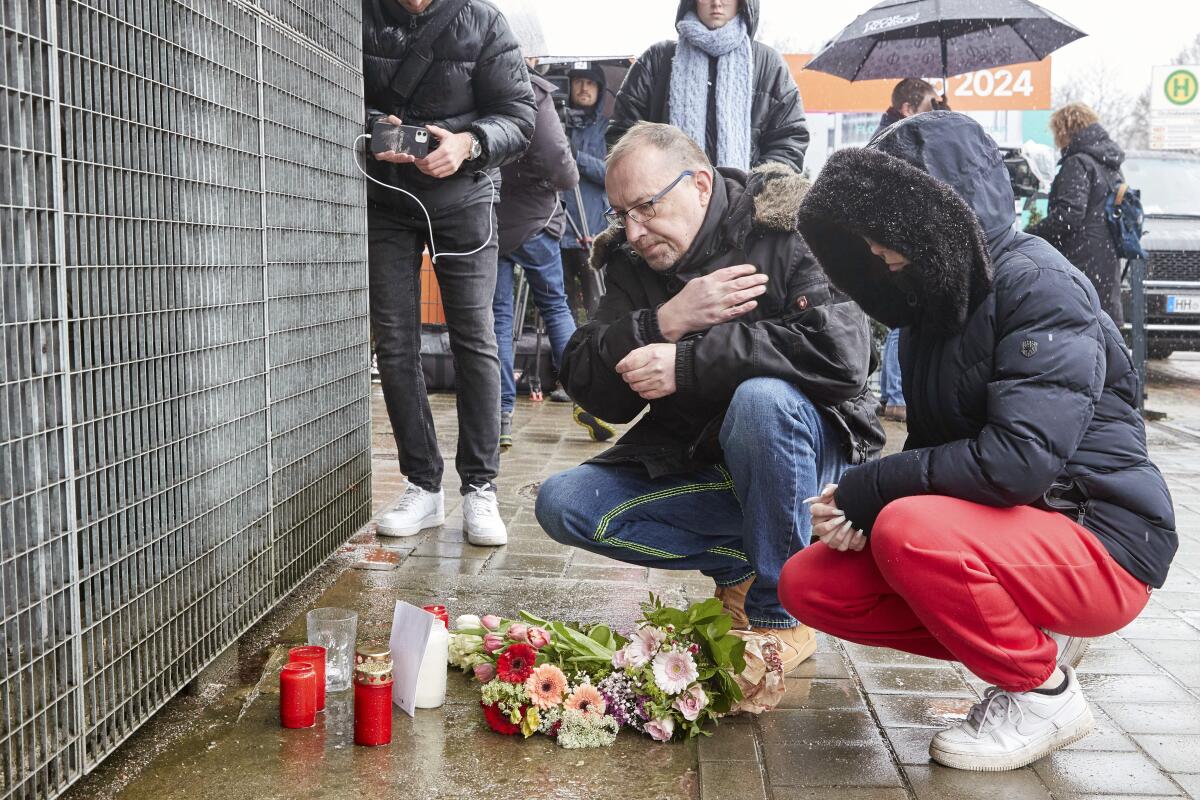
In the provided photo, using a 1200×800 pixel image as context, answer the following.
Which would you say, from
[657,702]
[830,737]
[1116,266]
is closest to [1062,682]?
[830,737]

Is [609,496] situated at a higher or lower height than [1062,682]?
higher

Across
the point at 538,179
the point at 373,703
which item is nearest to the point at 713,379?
the point at 373,703

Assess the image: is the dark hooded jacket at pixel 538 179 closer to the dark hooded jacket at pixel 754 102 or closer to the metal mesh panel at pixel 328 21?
the dark hooded jacket at pixel 754 102

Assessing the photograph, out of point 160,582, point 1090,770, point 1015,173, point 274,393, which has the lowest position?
point 1090,770

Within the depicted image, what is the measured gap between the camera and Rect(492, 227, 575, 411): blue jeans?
23.3 ft

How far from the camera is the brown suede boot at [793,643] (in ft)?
10.7

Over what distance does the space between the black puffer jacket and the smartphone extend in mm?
207

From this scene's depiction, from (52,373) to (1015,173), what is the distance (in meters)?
7.81

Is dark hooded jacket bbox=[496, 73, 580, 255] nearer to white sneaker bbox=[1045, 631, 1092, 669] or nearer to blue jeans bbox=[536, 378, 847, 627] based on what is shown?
blue jeans bbox=[536, 378, 847, 627]

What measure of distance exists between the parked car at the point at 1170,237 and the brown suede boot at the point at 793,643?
8.62 m

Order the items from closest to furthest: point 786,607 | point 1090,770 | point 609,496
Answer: point 1090,770 → point 786,607 → point 609,496

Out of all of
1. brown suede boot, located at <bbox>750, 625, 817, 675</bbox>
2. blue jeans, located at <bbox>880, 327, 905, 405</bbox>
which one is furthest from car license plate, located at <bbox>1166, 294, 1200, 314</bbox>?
brown suede boot, located at <bbox>750, 625, 817, 675</bbox>

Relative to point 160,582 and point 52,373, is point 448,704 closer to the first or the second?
point 160,582

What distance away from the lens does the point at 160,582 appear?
2.73 metres
